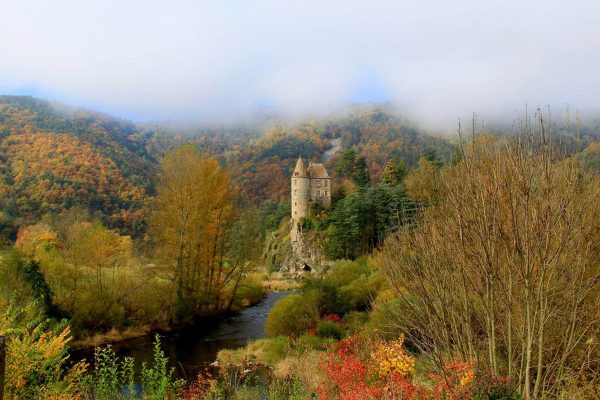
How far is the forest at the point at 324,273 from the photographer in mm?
4777

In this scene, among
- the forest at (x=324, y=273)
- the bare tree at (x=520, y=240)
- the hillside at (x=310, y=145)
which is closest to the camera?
the bare tree at (x=520, y=240)

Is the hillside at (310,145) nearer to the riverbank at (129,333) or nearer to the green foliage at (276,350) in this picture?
the riverbank at (129,333)

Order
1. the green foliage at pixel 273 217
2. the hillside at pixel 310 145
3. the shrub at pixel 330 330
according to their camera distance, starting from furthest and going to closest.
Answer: the hillside at pixel 310 145 → the green foliage at pixel 273 217 → the shrub at pixel 330 330

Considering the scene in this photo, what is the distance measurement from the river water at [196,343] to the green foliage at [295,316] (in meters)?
1.63

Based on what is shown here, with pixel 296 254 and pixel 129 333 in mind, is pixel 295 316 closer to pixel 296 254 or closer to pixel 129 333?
pixel 129 333

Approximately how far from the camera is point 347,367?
6.56 m

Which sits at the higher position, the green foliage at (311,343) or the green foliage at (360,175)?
the green foliage at (360,175)

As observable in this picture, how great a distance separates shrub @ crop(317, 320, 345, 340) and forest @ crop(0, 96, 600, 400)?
0.07 meters

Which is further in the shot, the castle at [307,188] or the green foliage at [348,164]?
the green foliage at [348,164]

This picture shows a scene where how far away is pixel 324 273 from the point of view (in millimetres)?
32250

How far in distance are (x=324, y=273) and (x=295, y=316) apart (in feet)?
51.8

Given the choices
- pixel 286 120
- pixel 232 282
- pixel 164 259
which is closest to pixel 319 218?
pixel 232 282

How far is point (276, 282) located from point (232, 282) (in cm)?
1174

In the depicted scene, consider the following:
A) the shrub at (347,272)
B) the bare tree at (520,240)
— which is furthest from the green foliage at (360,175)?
the bare tree at (520,240)
